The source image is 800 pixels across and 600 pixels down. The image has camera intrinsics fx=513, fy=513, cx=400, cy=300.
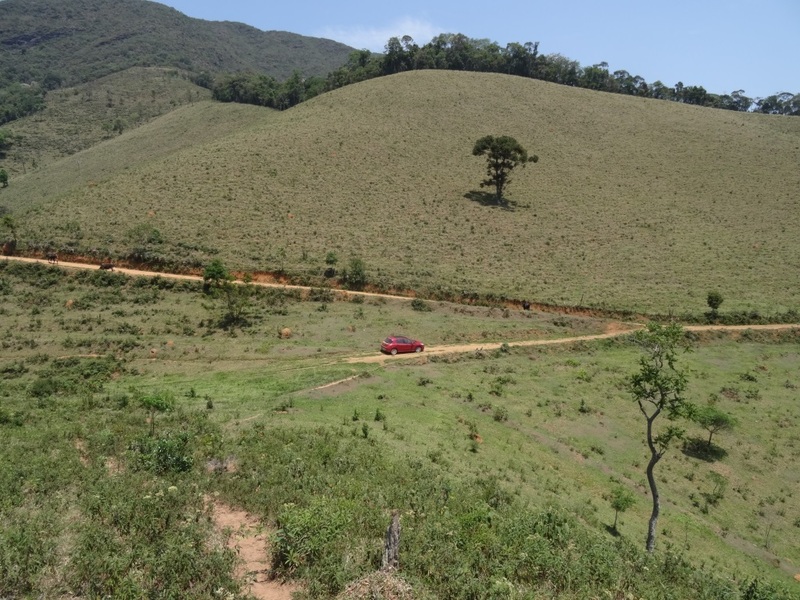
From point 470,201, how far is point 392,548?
2370 inches

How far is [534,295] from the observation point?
142ft

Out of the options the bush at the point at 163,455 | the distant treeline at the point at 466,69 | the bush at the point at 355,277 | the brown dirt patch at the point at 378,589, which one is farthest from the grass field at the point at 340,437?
the distant treeline at the point at 466,69

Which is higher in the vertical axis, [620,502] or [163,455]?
[163,455]

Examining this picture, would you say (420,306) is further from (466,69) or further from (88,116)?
(88,116)

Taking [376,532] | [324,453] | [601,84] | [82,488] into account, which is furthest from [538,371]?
[601,84]

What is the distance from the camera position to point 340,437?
59.3ft

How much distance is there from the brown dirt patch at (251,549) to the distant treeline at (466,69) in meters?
128

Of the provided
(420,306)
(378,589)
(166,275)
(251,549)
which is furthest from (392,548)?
(166,275)

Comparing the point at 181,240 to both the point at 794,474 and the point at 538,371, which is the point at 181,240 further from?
the point at 794,474

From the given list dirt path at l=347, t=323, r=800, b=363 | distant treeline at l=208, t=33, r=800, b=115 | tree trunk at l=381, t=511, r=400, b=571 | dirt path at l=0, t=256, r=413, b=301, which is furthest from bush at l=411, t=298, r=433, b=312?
distant treeline at l=208, t=33, r=800, b=115

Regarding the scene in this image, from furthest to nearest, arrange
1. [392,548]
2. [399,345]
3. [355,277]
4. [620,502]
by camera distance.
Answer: [355,277] → [399,345] → [620,502] → [392,548]

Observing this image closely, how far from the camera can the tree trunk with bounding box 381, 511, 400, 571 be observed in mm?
10116

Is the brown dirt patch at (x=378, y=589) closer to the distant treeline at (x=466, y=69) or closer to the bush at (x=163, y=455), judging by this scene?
the bush at (x=163, y=455)

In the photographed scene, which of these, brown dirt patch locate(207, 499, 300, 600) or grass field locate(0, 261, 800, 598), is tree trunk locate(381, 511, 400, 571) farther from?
brown dirt patch locate(207, 499, 300, 600)
